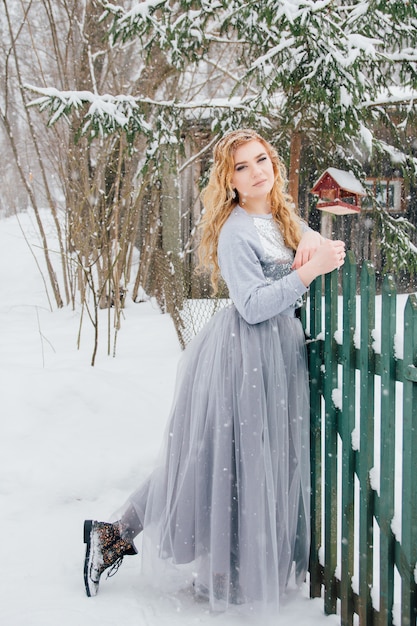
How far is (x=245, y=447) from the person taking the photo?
211 centimetres

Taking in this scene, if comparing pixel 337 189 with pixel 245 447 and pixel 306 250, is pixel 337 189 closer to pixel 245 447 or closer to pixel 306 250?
pixel 306 250

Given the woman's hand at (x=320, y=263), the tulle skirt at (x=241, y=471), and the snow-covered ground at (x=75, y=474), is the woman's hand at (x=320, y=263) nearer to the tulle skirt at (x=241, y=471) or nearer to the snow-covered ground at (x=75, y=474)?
the tulle skirt at (x=241, y=471)

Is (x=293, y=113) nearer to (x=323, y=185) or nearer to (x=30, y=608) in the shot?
(x=323, y=185)

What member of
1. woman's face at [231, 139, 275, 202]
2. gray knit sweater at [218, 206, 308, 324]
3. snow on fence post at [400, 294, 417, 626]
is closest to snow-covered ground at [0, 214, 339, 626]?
snow on fence post at [400, 294, 417, 626]

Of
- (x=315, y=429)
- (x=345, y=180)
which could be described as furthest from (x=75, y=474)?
(x=345, y=180)

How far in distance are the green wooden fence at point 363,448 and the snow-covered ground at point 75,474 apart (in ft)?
0.79

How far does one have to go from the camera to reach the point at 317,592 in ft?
7.62

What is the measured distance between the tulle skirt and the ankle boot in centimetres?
19

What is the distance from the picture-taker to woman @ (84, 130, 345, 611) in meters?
Result: 2.08

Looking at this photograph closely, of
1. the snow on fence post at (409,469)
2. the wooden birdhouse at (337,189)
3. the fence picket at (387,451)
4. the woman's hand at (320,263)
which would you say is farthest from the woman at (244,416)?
the wooden birdhouse at (337,189)

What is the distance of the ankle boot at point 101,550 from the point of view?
7.75ft

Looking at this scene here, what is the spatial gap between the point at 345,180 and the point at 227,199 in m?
3.28

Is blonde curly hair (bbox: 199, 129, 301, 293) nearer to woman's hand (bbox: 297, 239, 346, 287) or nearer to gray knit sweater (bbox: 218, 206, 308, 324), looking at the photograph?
gray knit sweater (bbox: 218, 206, 308, 324)

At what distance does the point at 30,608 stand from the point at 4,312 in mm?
7325
